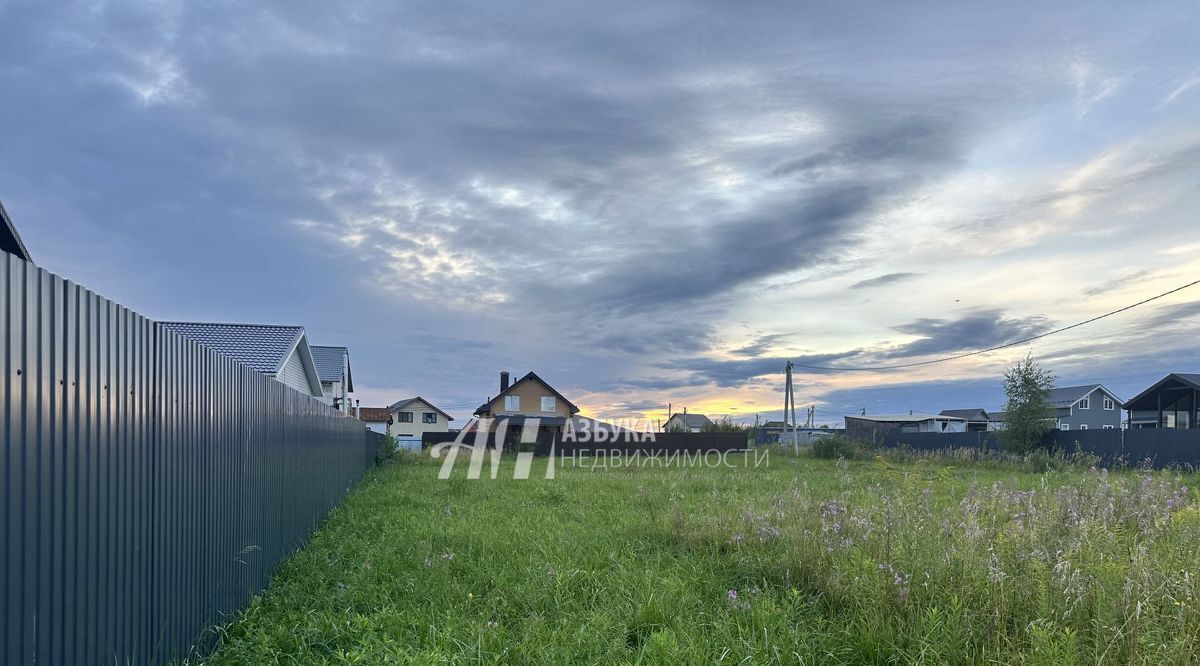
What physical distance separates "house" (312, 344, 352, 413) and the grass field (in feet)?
80.8

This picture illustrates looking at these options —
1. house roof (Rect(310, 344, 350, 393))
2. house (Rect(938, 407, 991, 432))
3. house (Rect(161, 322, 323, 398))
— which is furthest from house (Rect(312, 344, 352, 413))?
house (Rect(938, 407, 991, 432))

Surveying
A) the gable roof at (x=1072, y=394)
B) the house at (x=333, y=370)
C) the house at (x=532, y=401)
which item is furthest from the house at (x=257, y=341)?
the gable roof at (x=1072, y=394)

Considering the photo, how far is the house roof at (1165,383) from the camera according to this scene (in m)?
29.6

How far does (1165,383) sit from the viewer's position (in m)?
31.5

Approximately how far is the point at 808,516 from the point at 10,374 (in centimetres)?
572

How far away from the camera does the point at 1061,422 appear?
4934 cm

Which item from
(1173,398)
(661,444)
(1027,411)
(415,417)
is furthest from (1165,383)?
(415,417)

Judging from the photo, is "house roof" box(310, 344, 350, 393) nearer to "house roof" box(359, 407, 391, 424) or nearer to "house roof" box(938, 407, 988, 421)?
"house roof" box(359, 407, 391, 424)

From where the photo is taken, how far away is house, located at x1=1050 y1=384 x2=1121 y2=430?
4891cm

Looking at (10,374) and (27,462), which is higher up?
(10,374)

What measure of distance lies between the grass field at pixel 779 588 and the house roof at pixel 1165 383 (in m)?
29.8

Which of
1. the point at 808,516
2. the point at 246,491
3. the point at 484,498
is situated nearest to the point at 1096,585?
the point at 808,516

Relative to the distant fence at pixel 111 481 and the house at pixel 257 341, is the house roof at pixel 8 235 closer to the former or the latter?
the house at pixel 257 341

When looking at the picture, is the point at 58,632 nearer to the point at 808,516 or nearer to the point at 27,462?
the point at 27,462
